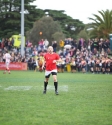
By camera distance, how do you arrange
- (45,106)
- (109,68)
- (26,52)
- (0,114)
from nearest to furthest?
(0,114)
(45,106)
(109,68)
(26,52)

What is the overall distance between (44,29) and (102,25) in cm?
2180

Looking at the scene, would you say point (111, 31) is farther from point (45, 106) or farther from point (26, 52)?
point (45, 106)

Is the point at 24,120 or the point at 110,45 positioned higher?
the point at 110,45

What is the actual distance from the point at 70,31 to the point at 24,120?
9176 cm

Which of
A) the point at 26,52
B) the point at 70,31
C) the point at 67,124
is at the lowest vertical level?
the point at 67,124

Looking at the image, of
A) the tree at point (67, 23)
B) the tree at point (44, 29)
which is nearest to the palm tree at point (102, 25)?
the tree at point (44, 29)

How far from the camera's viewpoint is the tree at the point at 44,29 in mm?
80125

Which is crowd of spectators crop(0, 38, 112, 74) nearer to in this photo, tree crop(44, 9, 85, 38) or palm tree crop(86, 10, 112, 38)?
palm tree crop(86, 10, 112, 38)

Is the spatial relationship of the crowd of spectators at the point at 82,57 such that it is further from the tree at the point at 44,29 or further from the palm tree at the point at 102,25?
the tree at the point at 44,29

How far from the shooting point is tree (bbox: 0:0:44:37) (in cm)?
8206

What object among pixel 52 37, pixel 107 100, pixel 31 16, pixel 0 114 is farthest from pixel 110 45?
pixel 31 16

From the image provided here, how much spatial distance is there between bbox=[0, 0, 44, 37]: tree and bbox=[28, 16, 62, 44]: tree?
3.47 m

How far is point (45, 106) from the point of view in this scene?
12.5 m

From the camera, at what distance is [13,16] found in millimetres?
82688
